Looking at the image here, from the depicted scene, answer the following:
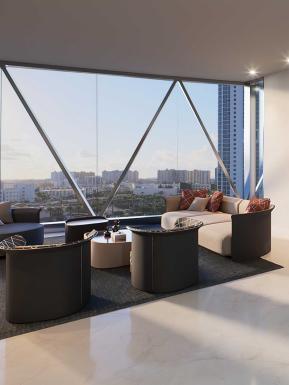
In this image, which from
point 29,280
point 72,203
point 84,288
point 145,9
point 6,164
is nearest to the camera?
point 29,280

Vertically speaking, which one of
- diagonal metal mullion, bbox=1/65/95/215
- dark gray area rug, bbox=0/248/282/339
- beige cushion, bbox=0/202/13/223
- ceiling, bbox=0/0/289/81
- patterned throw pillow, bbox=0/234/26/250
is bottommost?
dark gray area rug, bbox=0/248/282/339

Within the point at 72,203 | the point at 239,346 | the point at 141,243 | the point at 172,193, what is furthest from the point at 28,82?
the point at 239,346

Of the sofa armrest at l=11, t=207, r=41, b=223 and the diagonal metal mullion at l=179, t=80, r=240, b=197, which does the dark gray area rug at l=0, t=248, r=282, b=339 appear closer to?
the sofa armrest at l=11, t=207, r=41, b=223

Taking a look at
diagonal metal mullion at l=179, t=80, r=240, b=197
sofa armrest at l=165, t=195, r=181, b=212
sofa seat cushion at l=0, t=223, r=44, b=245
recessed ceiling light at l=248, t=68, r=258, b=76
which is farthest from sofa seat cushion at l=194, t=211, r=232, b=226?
recessed ceiling light at l=248, t=68, r=258, b=76

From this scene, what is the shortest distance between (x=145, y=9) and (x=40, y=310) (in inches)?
136

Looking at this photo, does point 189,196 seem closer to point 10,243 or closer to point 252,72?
point 252,72

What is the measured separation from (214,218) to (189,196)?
3.81 ft

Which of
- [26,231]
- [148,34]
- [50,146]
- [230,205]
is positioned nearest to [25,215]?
[26,231]

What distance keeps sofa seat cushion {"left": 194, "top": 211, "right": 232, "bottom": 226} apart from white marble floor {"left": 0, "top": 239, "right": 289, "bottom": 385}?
1.97 metres

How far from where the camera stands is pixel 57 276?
2.81 m

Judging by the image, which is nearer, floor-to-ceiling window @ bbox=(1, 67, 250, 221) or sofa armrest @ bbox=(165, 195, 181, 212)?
floor-to-ceiling window @ bbox=(1, 67, 250, 221)

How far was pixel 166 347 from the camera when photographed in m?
2.44

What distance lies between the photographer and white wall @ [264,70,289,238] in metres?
6.23

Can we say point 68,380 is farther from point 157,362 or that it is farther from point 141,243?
point 141,243
